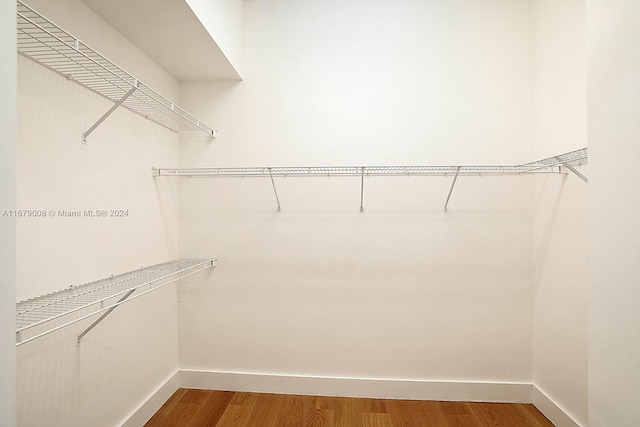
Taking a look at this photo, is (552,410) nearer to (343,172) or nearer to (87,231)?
(343,172)

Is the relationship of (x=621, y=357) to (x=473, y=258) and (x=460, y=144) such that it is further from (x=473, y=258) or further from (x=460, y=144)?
(x=460, y=144)

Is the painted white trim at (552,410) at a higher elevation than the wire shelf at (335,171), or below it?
below

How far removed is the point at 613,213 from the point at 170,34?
75.9 inches

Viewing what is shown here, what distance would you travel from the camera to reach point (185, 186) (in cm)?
203

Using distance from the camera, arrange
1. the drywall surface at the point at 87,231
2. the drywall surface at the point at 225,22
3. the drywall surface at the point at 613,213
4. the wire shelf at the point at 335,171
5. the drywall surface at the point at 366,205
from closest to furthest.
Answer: the drywall surface at the point at 613,213 < the drywall surface at the point at 87,231 < the drywall surface at the point at 225,22 < the wire shelf at the point at 335,171 < the drywall surface at the point at 366,205

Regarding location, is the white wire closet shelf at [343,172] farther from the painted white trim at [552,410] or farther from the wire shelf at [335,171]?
the painted white trim at [552,410]

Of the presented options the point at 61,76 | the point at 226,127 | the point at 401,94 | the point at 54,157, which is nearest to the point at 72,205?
the point at 54,157

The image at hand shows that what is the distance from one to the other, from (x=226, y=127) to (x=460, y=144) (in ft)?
5.00

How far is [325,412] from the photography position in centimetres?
178

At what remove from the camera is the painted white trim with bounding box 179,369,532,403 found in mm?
1899

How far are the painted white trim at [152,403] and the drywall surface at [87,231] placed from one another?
3 cm

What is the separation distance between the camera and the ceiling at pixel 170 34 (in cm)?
132

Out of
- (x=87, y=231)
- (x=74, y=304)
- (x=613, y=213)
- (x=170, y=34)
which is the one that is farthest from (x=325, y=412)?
(x=170, y=34)

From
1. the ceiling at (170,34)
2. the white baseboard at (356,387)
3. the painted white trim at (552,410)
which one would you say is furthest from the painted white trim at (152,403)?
the painted white trim at (552,410)
